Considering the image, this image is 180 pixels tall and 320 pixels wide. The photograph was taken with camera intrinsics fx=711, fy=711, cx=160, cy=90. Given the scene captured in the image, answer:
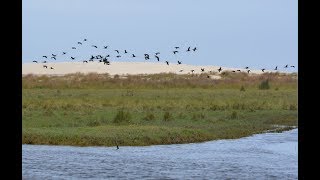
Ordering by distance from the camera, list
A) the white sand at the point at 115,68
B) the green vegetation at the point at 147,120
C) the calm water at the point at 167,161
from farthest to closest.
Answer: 1. the white sand at the point at 115,68
2. the green vegetation at the point at 147,120
3. the calm water at the point at 167,161

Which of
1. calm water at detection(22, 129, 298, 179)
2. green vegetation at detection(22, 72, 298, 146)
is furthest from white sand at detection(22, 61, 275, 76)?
calm water at detection(22, 129, 298, 179)

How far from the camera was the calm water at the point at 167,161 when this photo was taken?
2023 centimetres

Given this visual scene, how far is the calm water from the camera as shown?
2023cm

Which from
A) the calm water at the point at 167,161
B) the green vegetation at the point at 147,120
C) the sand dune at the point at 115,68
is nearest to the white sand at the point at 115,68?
the sand dune at the point at 115,68

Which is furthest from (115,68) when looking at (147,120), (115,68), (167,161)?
(167,161)

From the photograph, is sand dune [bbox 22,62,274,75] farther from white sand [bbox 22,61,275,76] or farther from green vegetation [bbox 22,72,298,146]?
green vegetation [bbox 22,72,298,146]

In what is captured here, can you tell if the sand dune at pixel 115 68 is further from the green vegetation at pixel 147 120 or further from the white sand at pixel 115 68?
the green vegetation at pixel 147 120

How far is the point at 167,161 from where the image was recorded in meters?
23.6

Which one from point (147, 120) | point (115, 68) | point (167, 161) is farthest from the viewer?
point (115, 68)

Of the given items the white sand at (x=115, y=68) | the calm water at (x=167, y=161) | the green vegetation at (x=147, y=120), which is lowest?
the calm water at (x=167, y=161)

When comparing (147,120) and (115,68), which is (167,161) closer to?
(147,120)

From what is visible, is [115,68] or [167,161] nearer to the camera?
[167,161]

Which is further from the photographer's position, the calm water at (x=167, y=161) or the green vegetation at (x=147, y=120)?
the green vegetation at (x=147, y=120)
